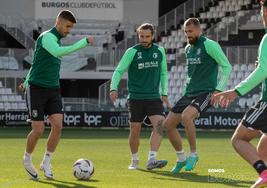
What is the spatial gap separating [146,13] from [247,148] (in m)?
32.2

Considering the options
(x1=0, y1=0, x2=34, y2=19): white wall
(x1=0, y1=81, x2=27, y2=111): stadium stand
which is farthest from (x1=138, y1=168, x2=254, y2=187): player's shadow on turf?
(x1=0, y1=0, x2=34, y2=19): white wall

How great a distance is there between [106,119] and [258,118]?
21.8m

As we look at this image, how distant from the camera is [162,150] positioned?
17.6 meters

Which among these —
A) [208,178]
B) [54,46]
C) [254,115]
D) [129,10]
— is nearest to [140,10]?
[129,10]

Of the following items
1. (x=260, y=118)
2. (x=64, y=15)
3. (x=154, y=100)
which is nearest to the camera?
(x=260, y=118)

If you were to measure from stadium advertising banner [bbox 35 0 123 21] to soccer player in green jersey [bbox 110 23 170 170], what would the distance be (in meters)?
26.7

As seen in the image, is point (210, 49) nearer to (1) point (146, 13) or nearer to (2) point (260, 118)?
(2) point (260, 118)

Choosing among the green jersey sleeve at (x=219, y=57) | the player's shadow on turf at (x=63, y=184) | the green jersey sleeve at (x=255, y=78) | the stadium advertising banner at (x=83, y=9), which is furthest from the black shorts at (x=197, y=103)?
the stadium advertising banner at (x=83, y=9)

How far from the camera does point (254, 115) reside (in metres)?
8.73

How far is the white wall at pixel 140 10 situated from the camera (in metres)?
40.6

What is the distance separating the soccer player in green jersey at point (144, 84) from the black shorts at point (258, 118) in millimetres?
3994

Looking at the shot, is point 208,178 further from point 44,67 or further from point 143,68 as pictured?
point 44,67

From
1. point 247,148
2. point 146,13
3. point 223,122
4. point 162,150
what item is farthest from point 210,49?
point 146,13

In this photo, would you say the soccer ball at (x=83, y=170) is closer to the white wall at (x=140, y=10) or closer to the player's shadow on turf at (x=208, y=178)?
the player's shadow on turf at (x=208, y=178)
